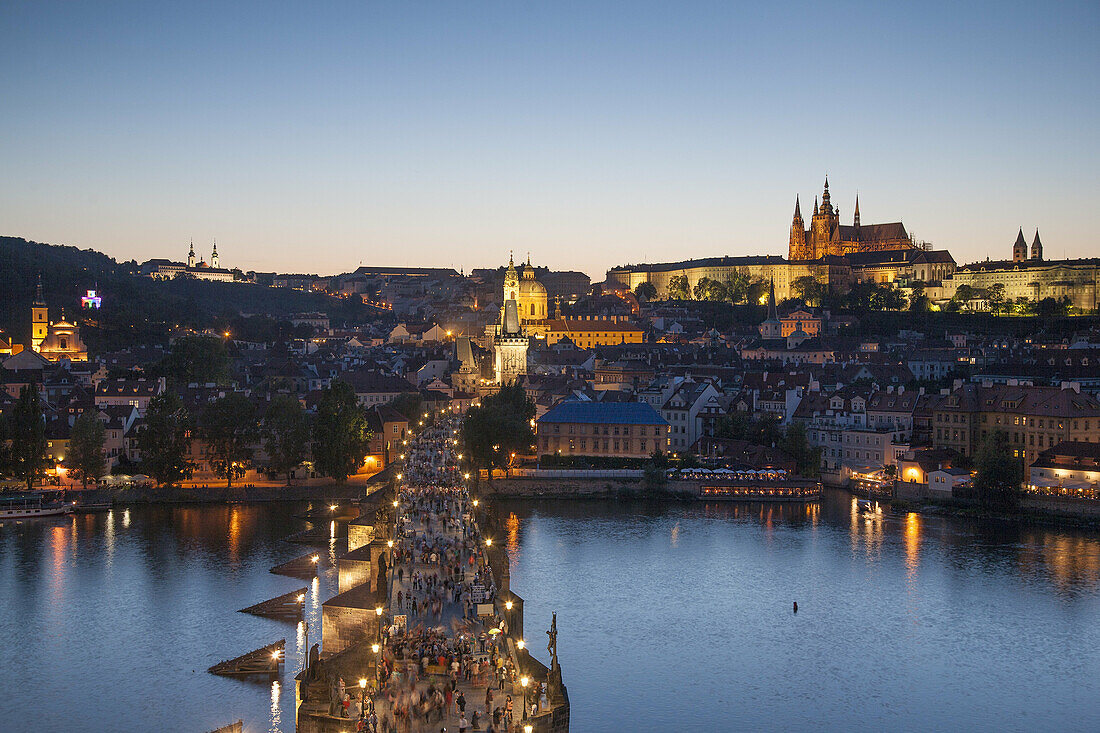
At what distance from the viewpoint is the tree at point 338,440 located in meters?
33.2

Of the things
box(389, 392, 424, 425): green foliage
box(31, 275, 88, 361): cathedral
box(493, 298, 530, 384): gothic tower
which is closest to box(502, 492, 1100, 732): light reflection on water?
box(389, 392, 424, 425): green foliage

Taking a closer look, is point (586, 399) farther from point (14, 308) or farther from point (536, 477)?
point (14, 308)

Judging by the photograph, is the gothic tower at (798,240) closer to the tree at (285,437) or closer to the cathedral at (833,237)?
the cathedral at (833,237)

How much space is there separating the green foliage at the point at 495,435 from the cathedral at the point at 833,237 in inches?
2657

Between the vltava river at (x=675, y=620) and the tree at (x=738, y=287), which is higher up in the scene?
the tree at (x=738, y=287)

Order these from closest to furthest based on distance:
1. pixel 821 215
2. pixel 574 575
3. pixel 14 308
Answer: pixel 574 575 < pixel 14 308 < pixel 821 215

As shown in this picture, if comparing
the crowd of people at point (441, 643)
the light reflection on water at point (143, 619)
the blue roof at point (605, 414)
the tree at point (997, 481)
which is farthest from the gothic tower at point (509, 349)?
the crowd of people at point (441, 643)

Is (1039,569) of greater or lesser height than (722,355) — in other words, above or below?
below

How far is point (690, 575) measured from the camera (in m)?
23.8

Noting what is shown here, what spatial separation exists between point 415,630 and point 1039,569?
1533cm

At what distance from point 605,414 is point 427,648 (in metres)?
25.4

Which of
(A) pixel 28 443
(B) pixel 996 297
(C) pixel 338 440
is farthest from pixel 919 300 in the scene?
(A) pixel 28 443

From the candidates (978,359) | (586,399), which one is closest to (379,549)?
(586,399)

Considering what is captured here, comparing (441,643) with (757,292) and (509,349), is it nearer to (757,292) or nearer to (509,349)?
(509,349)
